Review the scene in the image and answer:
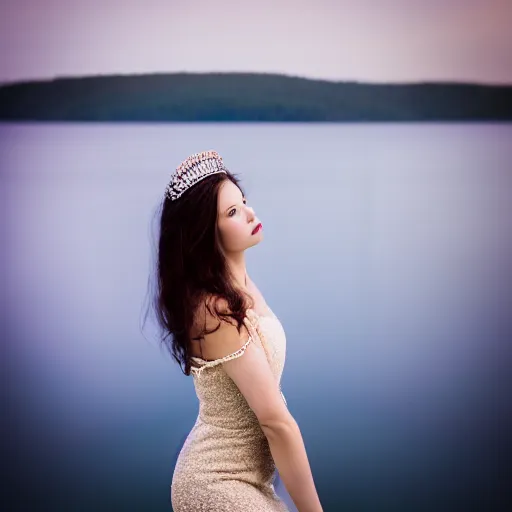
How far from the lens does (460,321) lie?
2521 mm

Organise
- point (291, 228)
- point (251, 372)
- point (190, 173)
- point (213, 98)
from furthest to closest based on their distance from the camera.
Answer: point (291, 228) < point (213, 98) < point (190, 173) < point (251, 372)

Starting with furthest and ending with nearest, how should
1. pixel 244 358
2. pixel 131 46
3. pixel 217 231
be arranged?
pixel 131 46 < pixel 217 231 < pixel 244 358

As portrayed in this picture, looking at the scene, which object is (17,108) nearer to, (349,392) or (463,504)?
(349,392)

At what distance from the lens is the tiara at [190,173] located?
129cm

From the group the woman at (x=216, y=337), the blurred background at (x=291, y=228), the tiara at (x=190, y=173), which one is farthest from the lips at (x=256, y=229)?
the blurred background at (x=291, y=228)

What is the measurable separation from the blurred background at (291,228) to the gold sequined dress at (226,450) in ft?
3.53

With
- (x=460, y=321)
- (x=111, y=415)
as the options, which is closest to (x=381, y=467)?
(x=460, y=321)

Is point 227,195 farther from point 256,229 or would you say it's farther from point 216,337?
point 216,337

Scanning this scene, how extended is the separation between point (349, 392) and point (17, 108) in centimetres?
156

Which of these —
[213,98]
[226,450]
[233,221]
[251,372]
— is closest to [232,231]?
[233,221]

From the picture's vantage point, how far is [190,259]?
129 cm

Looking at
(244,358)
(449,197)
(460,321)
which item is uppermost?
(449,197)

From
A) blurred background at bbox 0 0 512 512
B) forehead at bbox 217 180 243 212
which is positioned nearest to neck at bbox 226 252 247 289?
forehead at bbox 217 180 243 212

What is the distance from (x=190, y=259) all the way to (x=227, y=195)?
0.47 feet
